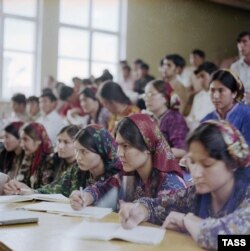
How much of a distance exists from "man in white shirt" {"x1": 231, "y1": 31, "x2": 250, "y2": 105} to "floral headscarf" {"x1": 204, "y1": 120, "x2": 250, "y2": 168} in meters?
0.32

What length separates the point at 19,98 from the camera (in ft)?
7.96

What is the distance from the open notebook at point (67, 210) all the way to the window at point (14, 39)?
912 mm

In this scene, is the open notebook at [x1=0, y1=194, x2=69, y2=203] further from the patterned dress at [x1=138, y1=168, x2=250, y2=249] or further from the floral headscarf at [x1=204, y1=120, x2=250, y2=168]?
the floral headscarf at [x1=204, y1=120, x2=250, y2=168]

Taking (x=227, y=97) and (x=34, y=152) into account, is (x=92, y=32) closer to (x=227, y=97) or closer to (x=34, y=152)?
(x=34, y=152)

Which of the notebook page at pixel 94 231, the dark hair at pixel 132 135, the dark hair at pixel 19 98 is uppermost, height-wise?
the dark hair at pixel 19 98

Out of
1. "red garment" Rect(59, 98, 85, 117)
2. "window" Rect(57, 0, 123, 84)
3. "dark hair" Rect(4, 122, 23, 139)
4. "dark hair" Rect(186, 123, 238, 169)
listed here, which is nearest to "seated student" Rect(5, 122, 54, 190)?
"dark hair" Rect(4, 122, 23, 139)

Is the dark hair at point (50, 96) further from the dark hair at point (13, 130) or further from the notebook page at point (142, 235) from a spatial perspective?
the notebook page at point (142, 235)

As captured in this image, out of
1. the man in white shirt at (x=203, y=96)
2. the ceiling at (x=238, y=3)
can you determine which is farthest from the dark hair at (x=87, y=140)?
the ceiling at (x=238, y=3)

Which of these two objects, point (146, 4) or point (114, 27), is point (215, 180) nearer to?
point (146, 4)

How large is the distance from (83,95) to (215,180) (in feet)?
5.11

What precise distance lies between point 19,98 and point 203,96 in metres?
1.38

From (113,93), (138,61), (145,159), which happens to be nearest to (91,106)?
(113,93)

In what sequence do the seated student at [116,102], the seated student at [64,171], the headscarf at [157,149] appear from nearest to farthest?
1. the headscarf at [157,149]
2. the seated student at [64,171]
3. the seated student at [116,102]

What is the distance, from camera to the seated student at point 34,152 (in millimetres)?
1710
